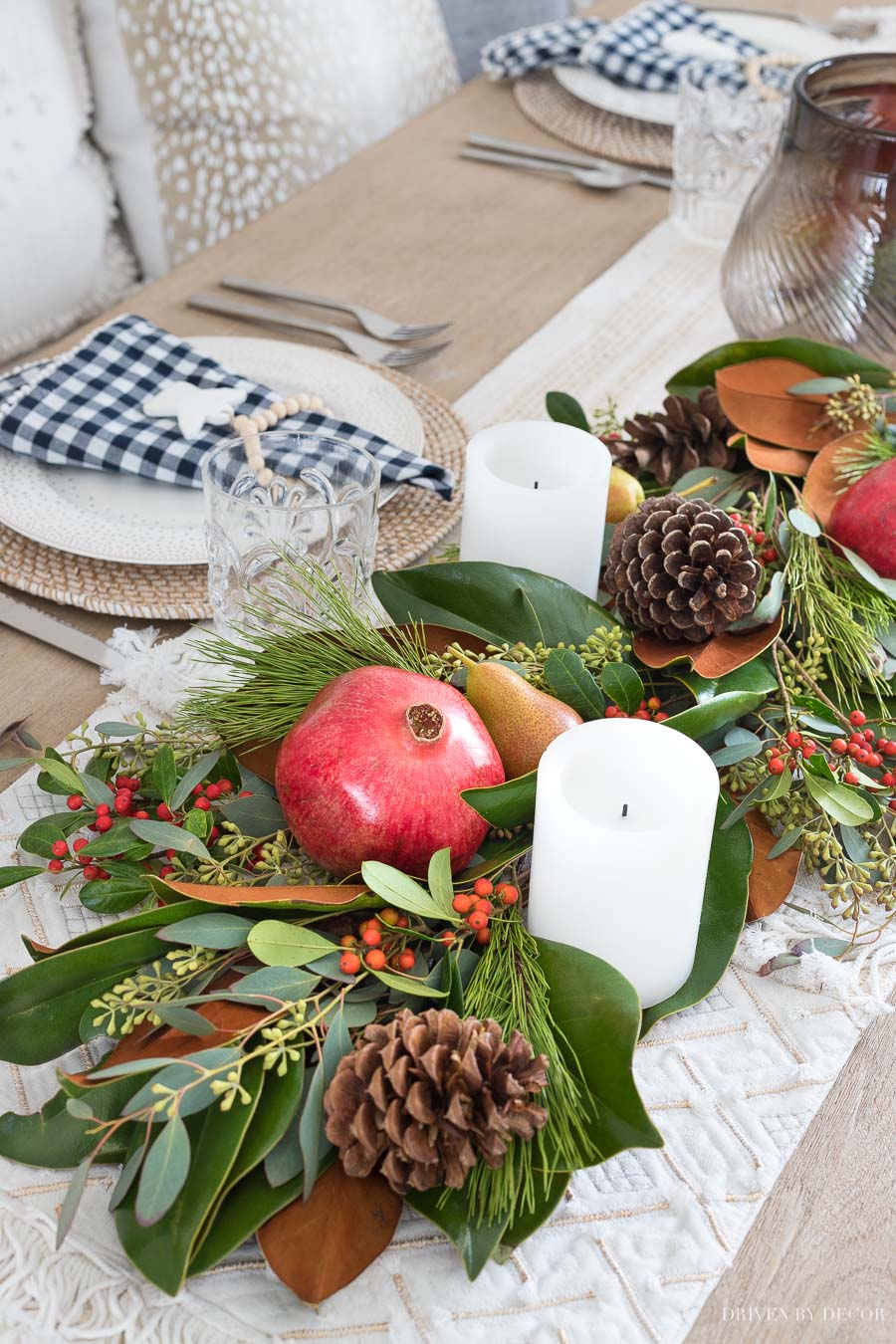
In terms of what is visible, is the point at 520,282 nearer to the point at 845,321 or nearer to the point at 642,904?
the point at 845,321

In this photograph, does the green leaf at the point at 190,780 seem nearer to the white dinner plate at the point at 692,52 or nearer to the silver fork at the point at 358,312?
the silver fork at the point at 358,312

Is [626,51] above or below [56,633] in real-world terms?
above

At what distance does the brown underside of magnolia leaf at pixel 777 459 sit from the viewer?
759 mm

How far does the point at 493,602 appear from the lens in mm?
627

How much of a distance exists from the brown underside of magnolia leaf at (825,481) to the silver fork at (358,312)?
1.36 ft

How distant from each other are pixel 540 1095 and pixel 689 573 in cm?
27

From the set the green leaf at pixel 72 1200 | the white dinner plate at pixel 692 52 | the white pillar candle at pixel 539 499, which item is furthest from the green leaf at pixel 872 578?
the white dinner plate at pixel 692 52

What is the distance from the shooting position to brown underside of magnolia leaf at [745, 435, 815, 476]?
2.49ft

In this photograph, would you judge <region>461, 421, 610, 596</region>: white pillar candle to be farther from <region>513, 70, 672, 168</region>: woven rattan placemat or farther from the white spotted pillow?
the white spotted pillow

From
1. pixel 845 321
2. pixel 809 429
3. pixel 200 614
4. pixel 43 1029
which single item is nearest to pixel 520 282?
pixel 845 321

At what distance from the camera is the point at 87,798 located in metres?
0.58

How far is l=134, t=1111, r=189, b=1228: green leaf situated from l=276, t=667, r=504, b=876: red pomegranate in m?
0.14

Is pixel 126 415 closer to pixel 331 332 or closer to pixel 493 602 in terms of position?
pixel 331 332

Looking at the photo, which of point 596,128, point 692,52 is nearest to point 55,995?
point 596,128
